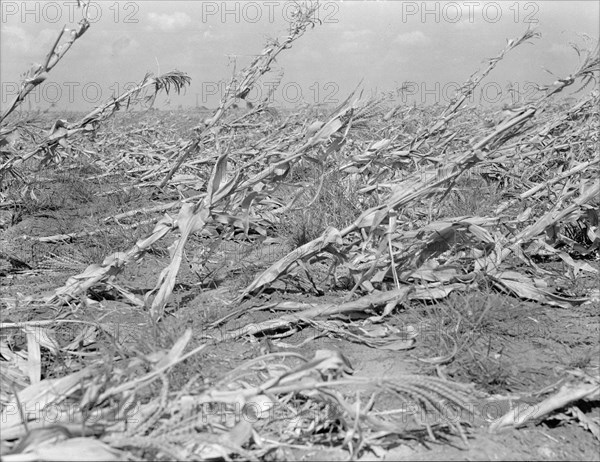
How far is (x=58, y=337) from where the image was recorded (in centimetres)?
250

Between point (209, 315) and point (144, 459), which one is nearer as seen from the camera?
point (144, 459)

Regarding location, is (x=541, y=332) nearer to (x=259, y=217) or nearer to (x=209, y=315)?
(x=209, y=315)

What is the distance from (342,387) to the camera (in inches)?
82.2

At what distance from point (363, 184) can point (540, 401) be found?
2543mm

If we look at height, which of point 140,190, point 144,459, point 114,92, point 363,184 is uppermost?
point 114,92

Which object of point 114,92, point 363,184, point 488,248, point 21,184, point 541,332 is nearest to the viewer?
point 541,332

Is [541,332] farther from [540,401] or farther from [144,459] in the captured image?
[144,459]

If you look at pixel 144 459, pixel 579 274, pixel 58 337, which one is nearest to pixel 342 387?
pixel 144 459

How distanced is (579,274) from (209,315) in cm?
158

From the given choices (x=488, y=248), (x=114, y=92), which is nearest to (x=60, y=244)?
(x=114, y=92)

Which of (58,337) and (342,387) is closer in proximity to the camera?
(342,387)

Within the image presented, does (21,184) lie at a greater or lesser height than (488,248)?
lesser

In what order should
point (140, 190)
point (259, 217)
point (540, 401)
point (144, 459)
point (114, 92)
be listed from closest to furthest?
point (144, 459), point (540, 401), point (259, 217), point (114, 92), point (140, 190)

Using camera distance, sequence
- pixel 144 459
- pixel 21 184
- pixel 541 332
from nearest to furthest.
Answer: pixel 144 459
pixel 541 332
pixel 21 184
